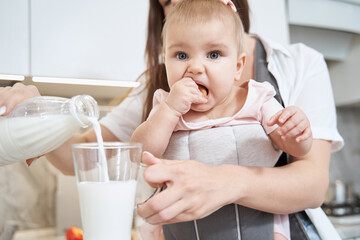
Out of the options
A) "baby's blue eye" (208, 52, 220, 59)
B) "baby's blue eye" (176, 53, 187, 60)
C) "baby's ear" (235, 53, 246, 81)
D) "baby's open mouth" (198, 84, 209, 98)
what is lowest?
"baby's open mouth" (198, 84, 209, 98)

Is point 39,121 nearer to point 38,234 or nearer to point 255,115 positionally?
point 255,115

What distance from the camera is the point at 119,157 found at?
1.63ft

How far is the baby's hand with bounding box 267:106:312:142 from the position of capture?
50 cm

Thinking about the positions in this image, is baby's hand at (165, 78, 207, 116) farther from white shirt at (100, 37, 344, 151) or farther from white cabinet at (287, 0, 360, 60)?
white cabinet at (287, 0, 360, 60)

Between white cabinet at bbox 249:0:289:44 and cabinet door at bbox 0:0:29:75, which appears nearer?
cabinet door at bbox 0:0:29:75

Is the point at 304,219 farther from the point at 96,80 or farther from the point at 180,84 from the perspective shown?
the point at 96,80

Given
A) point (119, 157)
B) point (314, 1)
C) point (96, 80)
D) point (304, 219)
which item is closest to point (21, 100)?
point (119, 157)

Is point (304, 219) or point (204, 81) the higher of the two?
point (204, 81)

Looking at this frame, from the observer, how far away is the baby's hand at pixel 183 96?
532 millimetres

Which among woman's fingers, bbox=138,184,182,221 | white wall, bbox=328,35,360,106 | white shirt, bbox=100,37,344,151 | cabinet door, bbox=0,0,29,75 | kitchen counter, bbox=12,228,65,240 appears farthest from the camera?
white wall, bbox=328,35,360,106

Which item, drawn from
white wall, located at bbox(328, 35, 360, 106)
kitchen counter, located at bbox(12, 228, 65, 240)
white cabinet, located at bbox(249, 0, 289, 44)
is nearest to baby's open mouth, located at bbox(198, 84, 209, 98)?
white cabinet, located at bbox(249, 0, 289, 44)

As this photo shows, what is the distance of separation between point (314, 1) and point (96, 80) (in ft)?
3.55

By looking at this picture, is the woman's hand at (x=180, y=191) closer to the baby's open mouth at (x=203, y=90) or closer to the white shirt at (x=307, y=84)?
the baby's open mouth at (x=203, y=90)

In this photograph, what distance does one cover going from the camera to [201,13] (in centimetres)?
58
